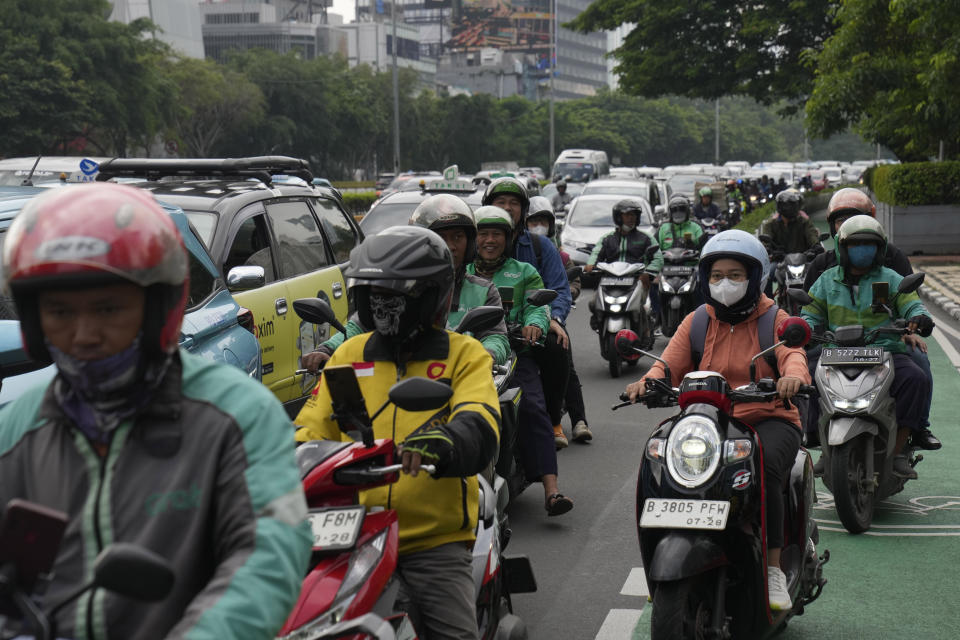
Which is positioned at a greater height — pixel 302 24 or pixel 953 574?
pixel 302 24

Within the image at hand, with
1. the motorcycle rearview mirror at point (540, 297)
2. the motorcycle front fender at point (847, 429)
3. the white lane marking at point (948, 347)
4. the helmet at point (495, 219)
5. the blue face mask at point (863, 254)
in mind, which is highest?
the helmet at point (495, 219)

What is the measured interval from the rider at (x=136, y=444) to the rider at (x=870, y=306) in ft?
17.7

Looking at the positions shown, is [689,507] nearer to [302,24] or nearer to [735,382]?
[735,382]

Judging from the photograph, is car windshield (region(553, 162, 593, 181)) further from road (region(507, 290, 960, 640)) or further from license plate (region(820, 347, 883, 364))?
license plate (region(820, 347, 883, 364))

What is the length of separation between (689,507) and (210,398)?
8.46 ft

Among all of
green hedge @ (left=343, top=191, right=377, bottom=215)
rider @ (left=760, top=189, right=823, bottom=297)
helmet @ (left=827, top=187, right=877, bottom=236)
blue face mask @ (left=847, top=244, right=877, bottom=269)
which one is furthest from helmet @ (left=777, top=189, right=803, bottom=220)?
green hedge @ (left=343, top=191, right=377, bottom=215)

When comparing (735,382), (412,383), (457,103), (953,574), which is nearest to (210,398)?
(412,383)

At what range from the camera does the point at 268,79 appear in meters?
71.6

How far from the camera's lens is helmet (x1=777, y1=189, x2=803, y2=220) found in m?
13.0

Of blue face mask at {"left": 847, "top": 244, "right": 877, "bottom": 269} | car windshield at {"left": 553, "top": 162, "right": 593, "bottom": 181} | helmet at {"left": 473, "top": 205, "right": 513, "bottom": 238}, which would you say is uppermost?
helmet at {"left": 473, "top": 205, "right": 513, "bottom": 238}

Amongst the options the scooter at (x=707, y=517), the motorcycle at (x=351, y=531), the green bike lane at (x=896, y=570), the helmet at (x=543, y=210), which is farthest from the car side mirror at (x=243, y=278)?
the motorcycle at (x=351, y=531)

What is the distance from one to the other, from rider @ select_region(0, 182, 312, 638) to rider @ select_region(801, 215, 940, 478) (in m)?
5.41

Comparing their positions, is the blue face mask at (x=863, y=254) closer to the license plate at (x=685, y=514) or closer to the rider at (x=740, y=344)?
the rider at (x=740, y=344)

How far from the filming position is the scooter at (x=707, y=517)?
14.0ft
